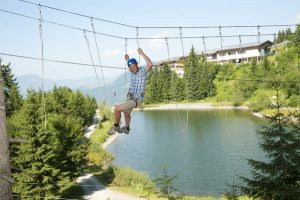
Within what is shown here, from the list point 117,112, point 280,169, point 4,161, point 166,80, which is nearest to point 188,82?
point 166,80

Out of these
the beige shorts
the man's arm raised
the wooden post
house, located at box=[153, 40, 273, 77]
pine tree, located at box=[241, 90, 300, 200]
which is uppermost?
house, located at box=[153, 40, 273, 77]

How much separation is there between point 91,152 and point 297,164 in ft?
96.9

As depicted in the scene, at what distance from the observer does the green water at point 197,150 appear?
32312 millimetres

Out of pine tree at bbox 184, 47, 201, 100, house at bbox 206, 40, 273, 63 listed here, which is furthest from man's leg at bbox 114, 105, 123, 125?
house at bbox 206, 40, 273, 63

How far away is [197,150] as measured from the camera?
140 feet

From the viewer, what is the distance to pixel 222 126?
58.6 m

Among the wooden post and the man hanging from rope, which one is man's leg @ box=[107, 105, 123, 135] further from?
the wooden post

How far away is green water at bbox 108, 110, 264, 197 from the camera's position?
32312mm

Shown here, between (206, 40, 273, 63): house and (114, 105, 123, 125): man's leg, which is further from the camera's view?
(206, 40, 273, 63): house

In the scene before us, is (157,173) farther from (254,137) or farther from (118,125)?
(118,125)

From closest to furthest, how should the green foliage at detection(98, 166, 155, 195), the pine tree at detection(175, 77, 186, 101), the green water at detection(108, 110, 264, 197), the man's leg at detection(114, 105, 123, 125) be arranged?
the man's leg at detection(114, 105, 123, 125) < the green foliage at detection(98, 166, 155, 195) < the green water at detection(108, 110, 264, 197) < the pine tree at detection(175, 77, 186, 101)

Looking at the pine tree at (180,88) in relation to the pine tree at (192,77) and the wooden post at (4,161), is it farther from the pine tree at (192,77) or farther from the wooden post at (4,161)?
the wooden post at (4,161)

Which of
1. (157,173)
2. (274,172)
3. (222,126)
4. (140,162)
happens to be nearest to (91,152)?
(140,162)

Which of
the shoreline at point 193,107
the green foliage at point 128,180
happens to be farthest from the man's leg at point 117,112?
the shoreline at point 193,107
